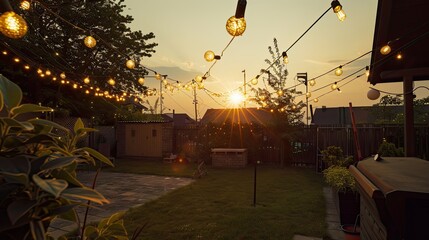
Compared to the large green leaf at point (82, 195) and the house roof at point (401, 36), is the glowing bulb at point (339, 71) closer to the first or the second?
the house roof at point (401, 36)

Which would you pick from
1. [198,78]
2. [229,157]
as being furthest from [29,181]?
[229,157]

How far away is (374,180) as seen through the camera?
2422mm

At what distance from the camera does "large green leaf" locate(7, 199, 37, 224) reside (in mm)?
710

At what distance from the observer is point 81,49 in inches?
558

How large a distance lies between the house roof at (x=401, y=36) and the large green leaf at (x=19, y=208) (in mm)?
5582

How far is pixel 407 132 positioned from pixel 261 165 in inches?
248

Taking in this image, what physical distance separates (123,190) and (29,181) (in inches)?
282

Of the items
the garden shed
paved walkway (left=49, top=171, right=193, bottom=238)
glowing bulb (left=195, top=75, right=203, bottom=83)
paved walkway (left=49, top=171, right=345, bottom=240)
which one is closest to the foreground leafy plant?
paved walkway (left=49, top=171, right=345, bottom=240)

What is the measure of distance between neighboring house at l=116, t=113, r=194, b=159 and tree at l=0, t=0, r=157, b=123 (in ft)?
7.02

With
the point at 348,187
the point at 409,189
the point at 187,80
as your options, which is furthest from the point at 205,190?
the point at 409,189

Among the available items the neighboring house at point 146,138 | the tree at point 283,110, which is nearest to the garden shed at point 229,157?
the tree at point 283,110

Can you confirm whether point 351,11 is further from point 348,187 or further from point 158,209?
point 158,209

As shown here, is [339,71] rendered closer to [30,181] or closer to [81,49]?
[30,181]

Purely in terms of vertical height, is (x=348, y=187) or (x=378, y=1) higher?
(x=378, y=1)
